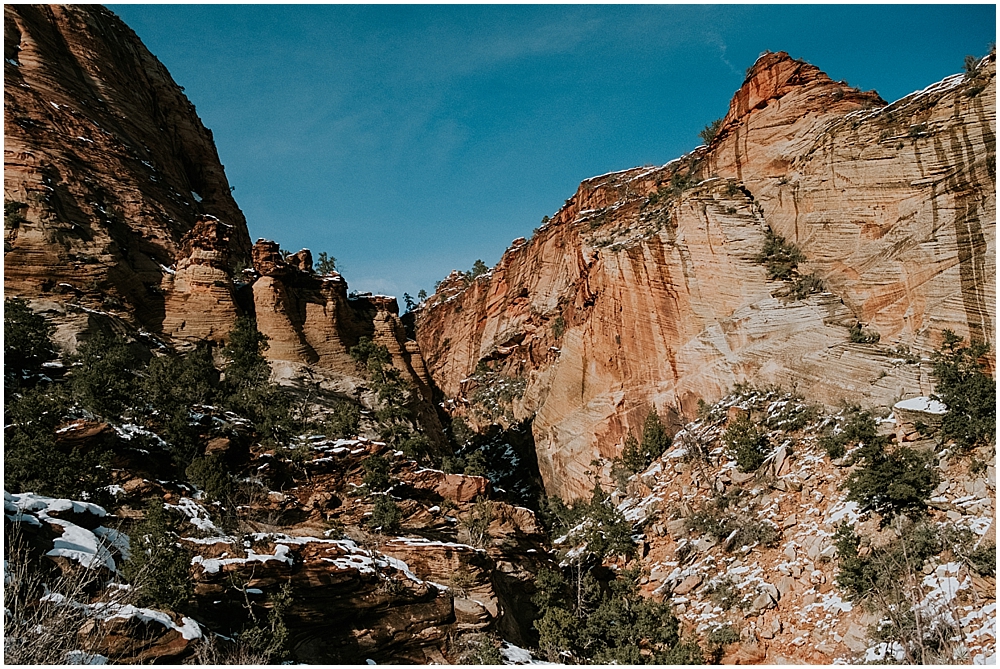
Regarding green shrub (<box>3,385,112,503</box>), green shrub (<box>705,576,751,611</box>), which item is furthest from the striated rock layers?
green shrub (<box>3,385,112,503</box>)

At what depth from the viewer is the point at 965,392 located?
899 inches

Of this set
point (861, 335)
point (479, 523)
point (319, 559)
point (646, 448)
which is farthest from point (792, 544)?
point (319, 559)

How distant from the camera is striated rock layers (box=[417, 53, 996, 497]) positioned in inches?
1088

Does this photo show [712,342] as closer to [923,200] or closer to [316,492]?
[923,200]

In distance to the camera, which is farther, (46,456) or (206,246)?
(206,246)

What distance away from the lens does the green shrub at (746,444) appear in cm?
2773

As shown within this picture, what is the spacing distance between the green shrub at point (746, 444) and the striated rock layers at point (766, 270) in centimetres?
329

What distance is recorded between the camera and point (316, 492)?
86.4ft

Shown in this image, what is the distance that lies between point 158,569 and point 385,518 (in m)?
10.4

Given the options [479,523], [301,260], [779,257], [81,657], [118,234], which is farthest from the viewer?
[301,260]

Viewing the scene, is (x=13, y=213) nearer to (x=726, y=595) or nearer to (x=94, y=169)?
(x=94, y=169)

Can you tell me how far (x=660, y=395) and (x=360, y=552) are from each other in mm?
22090

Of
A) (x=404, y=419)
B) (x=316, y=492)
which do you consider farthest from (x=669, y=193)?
(x=316, y=492)

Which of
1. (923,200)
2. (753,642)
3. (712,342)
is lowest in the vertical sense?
(753,642)
